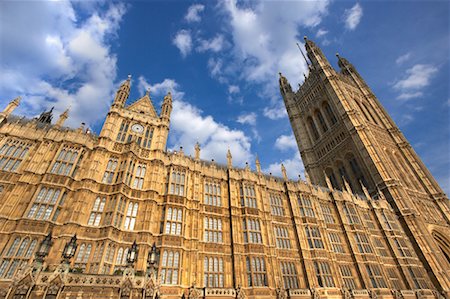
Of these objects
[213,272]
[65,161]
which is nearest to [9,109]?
[65,161]

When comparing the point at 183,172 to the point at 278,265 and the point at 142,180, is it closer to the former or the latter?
the point at 142,180

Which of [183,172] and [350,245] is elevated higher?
[183,172]

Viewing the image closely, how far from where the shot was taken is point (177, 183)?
24516 millimetres

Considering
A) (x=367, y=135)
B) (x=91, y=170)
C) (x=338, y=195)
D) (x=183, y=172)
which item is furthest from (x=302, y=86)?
(x=91, y=170)

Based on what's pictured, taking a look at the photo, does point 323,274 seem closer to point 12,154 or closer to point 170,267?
point 170,267

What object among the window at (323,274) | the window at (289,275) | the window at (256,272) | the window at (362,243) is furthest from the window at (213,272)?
the window at (362,243)

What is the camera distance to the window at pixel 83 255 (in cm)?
A: 1713

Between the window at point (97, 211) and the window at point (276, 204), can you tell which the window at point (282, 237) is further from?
the window at point (97, 211)

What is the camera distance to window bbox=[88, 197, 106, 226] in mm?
19469

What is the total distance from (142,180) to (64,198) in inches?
253

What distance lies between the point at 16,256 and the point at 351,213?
36391 mm

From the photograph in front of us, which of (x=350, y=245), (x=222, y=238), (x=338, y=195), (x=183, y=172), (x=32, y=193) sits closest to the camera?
(x=32, y=193)

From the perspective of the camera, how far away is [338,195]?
1364 inches

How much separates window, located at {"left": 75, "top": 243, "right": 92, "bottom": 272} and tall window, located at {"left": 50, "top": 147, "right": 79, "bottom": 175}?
21.9 ft
